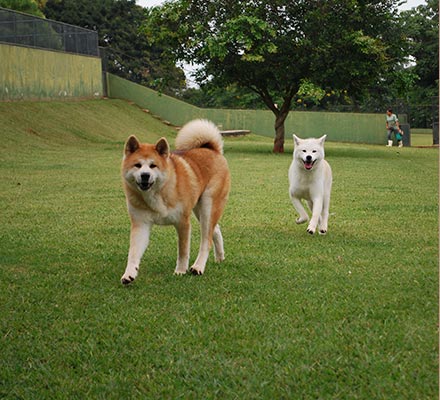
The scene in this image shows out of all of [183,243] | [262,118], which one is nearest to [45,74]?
[262,118]

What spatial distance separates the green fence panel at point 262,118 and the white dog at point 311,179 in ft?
94.5

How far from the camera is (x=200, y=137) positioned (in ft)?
20.6

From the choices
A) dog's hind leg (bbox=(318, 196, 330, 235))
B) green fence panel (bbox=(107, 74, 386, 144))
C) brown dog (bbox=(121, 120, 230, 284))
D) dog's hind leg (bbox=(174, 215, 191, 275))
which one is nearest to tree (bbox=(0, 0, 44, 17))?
green fence panel (bbox=(107, 74, 386, 144))

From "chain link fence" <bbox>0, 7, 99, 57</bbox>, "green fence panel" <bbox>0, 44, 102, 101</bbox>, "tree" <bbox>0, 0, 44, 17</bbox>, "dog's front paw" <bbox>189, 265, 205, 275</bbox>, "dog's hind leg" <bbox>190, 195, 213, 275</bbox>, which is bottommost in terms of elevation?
"dog's front paw" <bbox>189, 265, 205, 275</bbox>

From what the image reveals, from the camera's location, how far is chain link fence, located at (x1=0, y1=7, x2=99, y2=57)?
27.8 metres

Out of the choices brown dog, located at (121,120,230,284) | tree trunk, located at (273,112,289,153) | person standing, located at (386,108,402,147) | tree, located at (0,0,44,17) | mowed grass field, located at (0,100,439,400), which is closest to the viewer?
mowed grass field, located at (0,100,439,400)

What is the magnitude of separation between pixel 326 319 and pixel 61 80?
29401 mm

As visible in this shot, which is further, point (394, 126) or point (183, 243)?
point (394, 126)

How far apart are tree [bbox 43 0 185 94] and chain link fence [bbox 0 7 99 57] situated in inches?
426

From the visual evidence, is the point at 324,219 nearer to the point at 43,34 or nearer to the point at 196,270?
the point at 196,270

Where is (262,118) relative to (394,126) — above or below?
above

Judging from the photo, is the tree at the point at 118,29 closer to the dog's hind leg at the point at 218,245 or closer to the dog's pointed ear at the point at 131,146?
the dog's hind leg at the point at 218,245

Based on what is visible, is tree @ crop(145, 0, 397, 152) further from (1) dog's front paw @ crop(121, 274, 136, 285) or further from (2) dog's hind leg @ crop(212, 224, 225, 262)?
(1) dog's front paw @ crop(121, 274, 136, 285)

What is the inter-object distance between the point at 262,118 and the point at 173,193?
35372mm
